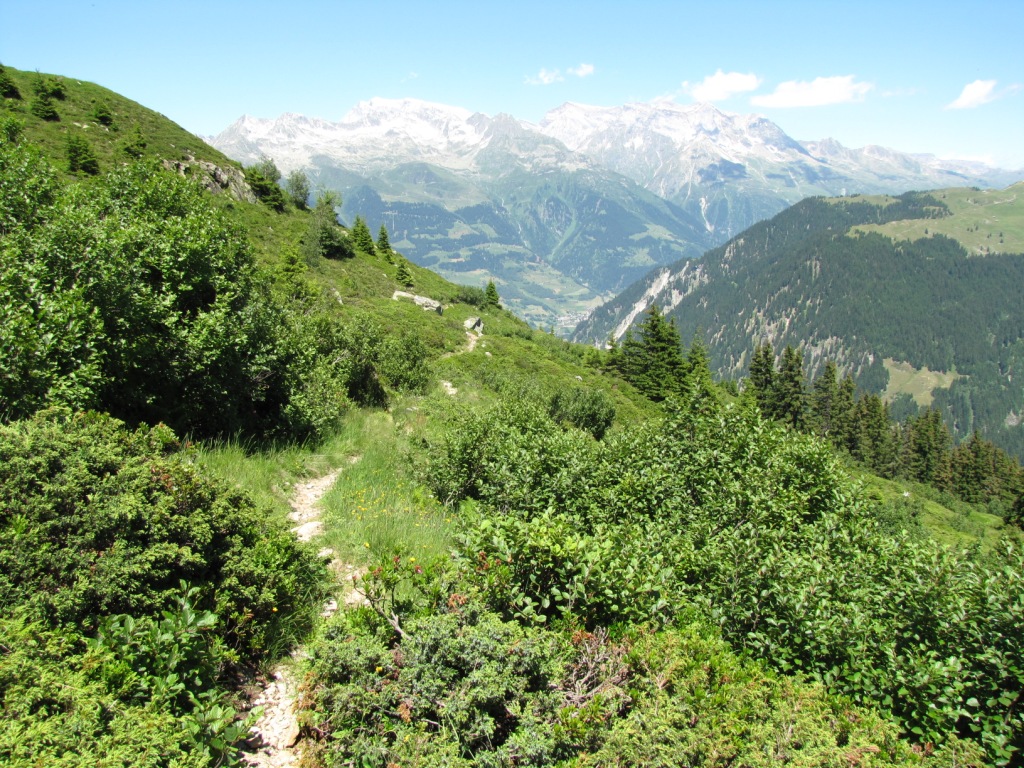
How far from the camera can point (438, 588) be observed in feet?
16.7

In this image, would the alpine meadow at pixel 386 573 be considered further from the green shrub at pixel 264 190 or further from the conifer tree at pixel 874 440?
the conifer tree at pixel 874 440

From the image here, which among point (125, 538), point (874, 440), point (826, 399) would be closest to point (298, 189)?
point (125, 538)

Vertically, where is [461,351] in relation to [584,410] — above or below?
above

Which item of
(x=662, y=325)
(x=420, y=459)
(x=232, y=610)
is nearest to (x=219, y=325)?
(x=420, y=459)

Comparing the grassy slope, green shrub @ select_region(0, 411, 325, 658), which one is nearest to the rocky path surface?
green shrub @ select_region(0, 411, 325, 658)

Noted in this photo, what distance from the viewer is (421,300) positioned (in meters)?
49.1

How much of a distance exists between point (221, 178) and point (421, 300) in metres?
20.2

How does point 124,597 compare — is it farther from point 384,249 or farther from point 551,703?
point 384,249

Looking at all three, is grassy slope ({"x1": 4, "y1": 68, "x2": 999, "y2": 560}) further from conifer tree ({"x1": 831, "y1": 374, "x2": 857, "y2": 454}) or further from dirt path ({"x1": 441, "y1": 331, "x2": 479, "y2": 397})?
conifer tree ({"x1": 831, "y1": 374, "x2": 857, "y2": 454})

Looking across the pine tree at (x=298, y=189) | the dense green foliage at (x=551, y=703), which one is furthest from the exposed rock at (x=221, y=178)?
the dense green foliage at (x=551, y=703)

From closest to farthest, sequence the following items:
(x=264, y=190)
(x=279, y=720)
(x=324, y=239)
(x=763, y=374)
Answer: (x=279, y=720)
(x=324, y=239)
(x=264, y=190)
(x=763, y=374)

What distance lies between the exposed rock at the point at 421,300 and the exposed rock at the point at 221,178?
1555 centimetres

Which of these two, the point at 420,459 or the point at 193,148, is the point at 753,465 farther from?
the point at 193,148

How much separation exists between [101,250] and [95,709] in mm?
7633
